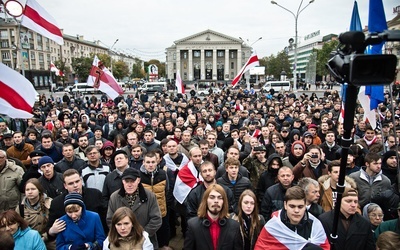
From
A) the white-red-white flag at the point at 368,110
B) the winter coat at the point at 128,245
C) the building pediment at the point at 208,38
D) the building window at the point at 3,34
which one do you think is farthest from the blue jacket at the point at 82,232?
the building pediment at the point at 208,38

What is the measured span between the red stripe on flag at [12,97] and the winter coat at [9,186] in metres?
1.05

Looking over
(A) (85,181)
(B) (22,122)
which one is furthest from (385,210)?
(B) (22,122)

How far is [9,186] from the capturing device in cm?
489

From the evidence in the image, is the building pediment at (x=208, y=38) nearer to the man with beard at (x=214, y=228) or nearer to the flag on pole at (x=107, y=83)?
the flag on pole at (x=107, y=83)

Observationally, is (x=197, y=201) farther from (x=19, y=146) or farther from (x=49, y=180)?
(x=19, y=146)

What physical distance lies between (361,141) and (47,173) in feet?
22.1

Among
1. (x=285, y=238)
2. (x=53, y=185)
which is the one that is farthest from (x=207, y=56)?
(x=285, y=238)

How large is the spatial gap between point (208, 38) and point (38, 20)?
81516 mm

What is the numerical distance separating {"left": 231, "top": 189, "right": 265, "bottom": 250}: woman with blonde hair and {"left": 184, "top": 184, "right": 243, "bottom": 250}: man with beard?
0.67 feet

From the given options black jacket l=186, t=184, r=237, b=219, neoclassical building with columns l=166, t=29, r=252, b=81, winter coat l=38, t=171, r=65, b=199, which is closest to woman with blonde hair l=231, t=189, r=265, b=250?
black jacket l=186, t=184, r=237, b=219

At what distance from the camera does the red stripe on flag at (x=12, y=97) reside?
17.1 ft

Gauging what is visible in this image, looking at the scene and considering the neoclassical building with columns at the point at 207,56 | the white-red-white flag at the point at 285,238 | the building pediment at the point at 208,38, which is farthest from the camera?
the neoclassical building with columns at the point at 207,56

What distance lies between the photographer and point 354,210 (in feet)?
10.9

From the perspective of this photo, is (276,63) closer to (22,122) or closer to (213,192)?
(22,122)
